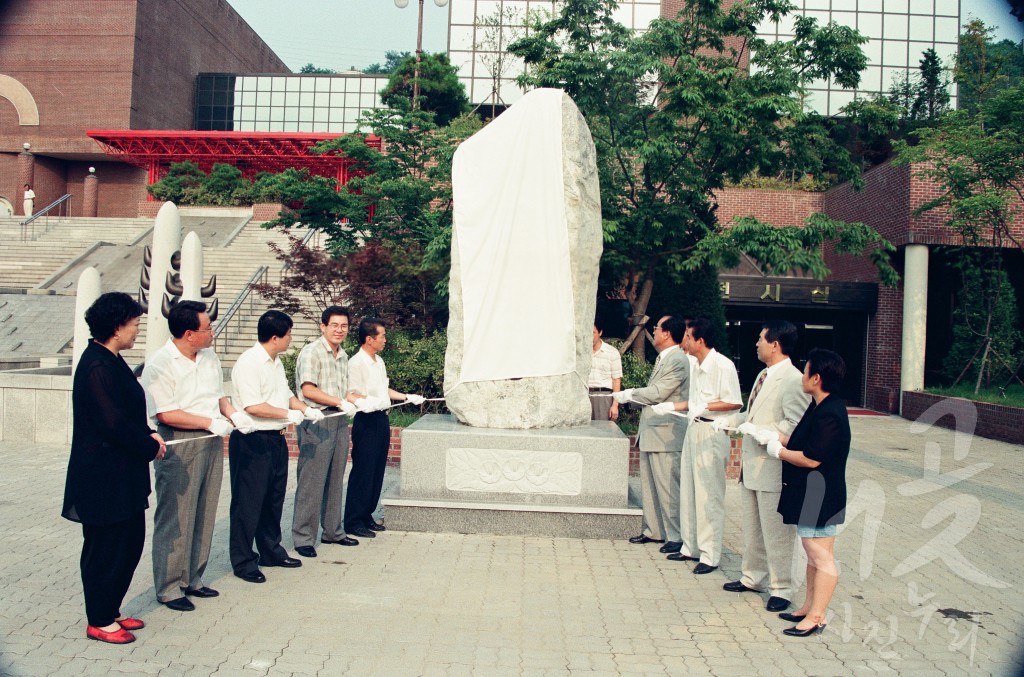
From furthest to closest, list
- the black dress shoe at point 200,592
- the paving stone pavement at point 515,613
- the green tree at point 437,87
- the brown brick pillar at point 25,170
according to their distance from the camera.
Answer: the brown brick pillar at point 25,170, the green tree at point 437,87, the black dress shoe at point 200,592, the paving stone pavement at point 515,613

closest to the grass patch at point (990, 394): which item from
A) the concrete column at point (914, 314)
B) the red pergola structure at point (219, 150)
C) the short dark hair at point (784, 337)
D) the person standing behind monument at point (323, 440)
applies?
the concrete column at point (914, 314)

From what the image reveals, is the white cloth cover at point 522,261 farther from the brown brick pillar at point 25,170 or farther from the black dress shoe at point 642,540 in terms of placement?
the brown brick pillar at point 25,170

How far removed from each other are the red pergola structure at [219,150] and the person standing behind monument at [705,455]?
2929 centimetres

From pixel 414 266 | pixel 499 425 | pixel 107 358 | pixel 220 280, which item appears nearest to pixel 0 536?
pixel 107 358

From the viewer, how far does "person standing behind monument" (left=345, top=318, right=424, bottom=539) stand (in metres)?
6.37

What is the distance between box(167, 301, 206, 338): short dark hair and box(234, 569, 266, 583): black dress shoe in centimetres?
165

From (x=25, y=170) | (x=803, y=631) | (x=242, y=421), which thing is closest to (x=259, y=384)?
(x=242, y=421)

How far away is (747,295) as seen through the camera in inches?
789

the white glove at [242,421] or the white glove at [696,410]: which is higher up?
the white glove at [696,410]

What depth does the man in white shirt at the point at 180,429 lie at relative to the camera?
4.58 metres

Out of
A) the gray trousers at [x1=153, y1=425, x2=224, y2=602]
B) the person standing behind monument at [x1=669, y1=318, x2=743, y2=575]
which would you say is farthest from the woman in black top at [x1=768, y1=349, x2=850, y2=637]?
the gray trousers at [x1=153, y1=425, x2=224, y2=602]

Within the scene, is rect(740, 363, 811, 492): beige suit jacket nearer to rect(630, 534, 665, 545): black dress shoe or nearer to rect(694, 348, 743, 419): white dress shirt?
rect(694, 348, 743, 419): white dress shirt

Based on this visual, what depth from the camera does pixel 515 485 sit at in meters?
6.29

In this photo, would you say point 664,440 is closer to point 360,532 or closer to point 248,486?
point 360,532
